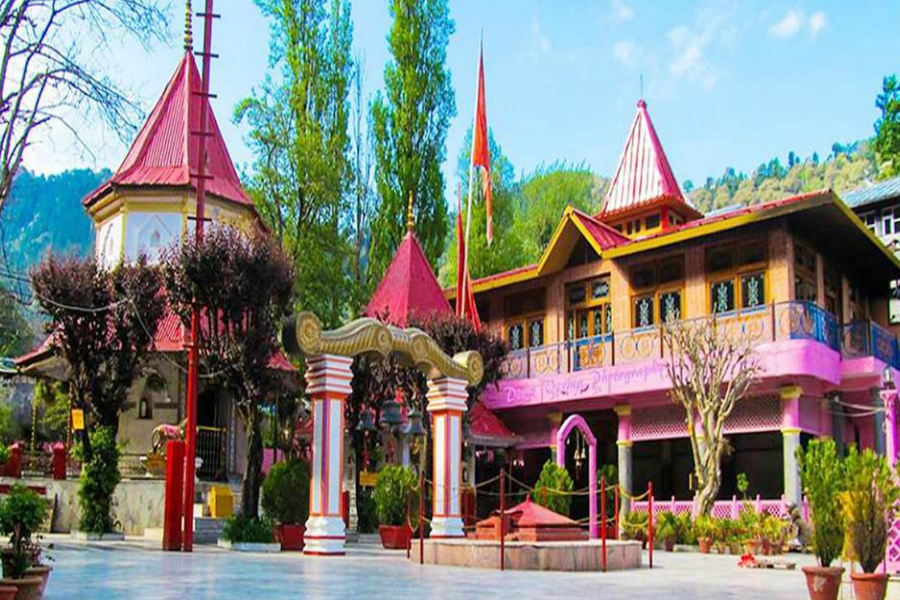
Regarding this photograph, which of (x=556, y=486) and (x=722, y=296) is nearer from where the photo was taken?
(x=556, y=486)

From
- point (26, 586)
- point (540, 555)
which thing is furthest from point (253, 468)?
point (26, 586)

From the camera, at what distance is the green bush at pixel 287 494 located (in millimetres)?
18266

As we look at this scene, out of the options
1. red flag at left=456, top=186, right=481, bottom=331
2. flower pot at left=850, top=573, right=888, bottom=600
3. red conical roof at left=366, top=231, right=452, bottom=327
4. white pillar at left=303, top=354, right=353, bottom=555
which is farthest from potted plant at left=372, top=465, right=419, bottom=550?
flower pot at left=850, top=573, right=888, bottom=600

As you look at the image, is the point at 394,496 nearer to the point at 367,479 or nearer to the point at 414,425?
the point at 414,425

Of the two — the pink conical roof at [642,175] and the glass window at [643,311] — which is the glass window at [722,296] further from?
the pink conical roof at [642,175]

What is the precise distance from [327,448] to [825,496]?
341 inches

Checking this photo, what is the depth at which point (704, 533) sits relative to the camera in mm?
20656

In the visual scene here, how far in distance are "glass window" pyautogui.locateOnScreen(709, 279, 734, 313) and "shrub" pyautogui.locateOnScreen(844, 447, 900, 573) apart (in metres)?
14.4

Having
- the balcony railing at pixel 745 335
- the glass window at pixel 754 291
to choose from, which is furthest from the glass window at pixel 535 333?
the glass window at pixel 754 291

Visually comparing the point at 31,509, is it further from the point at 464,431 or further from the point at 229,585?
the point at 464,431

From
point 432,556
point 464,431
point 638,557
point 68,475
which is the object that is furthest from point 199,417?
point 638,557

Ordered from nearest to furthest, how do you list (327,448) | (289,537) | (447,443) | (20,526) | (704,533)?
(20,526)
(327,448)
(289,537)
(447,443)
(704,533)

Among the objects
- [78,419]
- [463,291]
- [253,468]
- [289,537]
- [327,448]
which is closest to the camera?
[327,448]

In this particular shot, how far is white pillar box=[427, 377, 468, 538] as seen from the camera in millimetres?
18969
